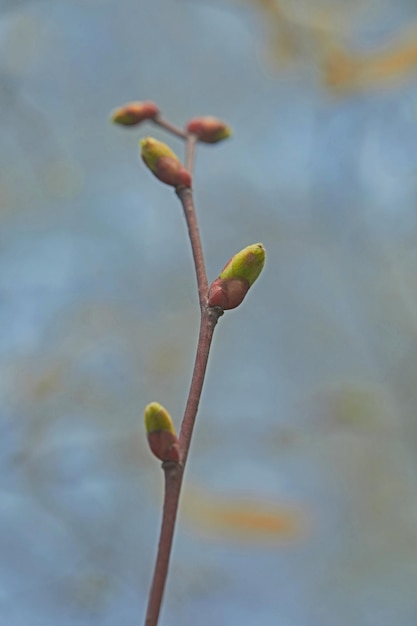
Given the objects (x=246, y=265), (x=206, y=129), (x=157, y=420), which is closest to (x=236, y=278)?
(x=246, y=265)

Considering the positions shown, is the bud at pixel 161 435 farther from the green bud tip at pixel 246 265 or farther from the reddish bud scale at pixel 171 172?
the reddish bud scale at pixel 171 172

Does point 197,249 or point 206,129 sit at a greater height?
point 206,129

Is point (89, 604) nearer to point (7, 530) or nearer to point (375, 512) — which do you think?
point (7, 530)

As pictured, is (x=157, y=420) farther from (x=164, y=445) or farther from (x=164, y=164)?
(x=164, y=164)

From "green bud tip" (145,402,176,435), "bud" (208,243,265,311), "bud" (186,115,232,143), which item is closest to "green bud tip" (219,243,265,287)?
"bud" (208,243,265,311)

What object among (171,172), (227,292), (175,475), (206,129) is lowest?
(175,475)

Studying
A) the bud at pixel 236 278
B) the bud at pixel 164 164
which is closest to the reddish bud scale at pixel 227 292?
the bud at pixel 236 278
